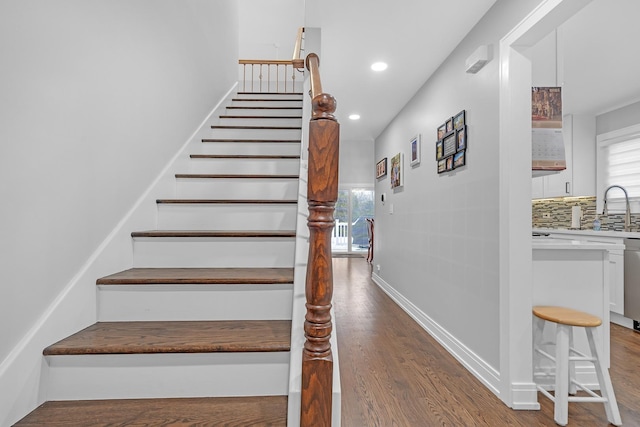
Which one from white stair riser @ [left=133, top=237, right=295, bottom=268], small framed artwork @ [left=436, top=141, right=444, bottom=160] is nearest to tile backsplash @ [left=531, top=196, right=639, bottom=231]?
small framed artwork @ [left=436, top=141, right=444, bottom=160]

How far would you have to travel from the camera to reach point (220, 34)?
359 centimetres

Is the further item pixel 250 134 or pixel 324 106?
pixel 250 134

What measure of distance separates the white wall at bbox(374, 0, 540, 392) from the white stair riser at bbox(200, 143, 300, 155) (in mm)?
1379

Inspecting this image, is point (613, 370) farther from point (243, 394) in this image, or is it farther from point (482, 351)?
point (243, 394)

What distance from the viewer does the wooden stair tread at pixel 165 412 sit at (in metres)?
1.12

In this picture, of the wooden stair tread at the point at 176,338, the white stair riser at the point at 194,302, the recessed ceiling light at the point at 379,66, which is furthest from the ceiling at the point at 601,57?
the wooden stair tread at the point at 176,338

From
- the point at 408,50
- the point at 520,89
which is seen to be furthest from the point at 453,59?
the point at 520,89

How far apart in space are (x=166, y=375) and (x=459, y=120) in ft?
8.44

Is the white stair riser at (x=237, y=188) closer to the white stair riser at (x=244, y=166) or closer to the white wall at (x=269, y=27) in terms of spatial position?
the white stair riser at (x=244, y=166)

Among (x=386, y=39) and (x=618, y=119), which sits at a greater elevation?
(x=386, y=39)

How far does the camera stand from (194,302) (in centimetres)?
155

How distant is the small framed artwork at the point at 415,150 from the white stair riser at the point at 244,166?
168cm

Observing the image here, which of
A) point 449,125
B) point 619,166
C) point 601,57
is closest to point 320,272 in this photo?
point 449,125

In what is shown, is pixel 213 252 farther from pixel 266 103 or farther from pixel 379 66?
pixel 266 103
